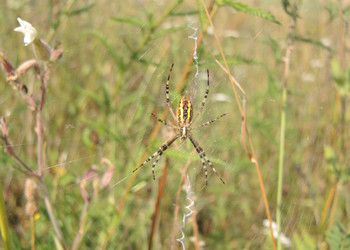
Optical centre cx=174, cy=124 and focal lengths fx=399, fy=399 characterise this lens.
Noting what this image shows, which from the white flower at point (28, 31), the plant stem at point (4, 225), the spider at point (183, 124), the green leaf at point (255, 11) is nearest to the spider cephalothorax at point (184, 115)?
the spider at point (183, 124)

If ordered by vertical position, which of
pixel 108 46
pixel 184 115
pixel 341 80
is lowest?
pixel 184 115

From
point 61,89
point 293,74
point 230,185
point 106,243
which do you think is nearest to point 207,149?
point 106,243

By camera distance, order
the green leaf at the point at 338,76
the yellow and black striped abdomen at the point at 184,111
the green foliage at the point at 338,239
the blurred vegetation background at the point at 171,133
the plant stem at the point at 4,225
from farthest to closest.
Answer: the green leaf at the point at 338,76, the blurred vegetation background at the point at 171,133, the yellow and black striped abdomen at the point at 184,111, the green foliage at the point at 338,239, the plant stem at the point at 4,225

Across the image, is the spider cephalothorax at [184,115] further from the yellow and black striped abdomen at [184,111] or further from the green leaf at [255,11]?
the green leaf at [255,11]

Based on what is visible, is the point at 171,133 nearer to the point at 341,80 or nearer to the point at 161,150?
the point at 161,150

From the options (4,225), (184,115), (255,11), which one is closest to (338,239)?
(184,115)

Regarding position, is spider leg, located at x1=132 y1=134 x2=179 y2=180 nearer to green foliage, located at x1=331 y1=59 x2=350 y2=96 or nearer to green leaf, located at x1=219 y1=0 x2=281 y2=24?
green leaf, located at x1=219 y1=0 x2=281 y2=24

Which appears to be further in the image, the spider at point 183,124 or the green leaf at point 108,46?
the green leaf at point 108,46

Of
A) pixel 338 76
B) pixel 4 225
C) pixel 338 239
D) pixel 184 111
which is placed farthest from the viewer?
pixel 338 76
